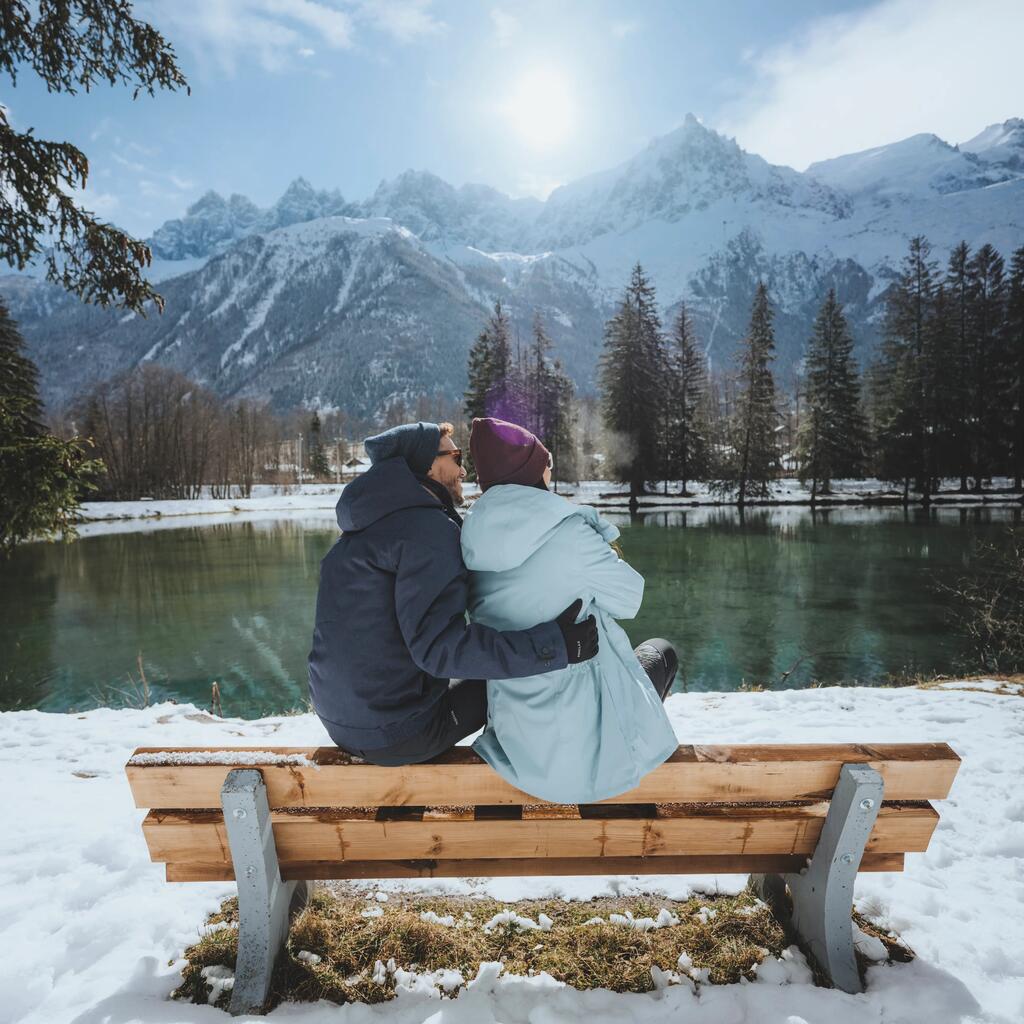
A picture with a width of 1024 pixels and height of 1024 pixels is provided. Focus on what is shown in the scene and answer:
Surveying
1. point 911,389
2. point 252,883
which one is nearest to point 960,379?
point 911,389

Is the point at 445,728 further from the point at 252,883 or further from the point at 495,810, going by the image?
the point at 252,883

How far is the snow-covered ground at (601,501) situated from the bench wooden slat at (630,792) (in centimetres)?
3032

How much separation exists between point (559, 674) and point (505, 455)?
76cm

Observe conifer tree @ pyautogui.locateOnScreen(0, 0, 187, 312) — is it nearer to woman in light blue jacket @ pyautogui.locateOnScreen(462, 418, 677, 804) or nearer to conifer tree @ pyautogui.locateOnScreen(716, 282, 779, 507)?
woman in light blue jacket @ pyautogui.locateOnScreen(462, 418, 677, 804)

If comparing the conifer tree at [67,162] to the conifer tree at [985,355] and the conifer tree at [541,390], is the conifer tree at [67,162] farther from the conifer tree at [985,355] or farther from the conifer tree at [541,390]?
the conifer tree at [985,355]

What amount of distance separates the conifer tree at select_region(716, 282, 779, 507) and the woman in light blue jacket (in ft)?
120

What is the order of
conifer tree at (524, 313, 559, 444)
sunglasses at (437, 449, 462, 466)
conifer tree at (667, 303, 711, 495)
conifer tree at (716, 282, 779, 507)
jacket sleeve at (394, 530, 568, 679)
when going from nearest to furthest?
jacket sleeve at (394, 530, 568, 679)
sunglasses at (437, 449, 462, 466)
conifer tree at (716, 282, 779, 507)
conifer tree at (667, 303, 711, 495)
conifer tree at (524, 313, 559, 444)

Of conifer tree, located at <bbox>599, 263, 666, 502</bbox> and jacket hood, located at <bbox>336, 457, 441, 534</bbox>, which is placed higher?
conifer tree, located at <bbox>599, 263, 666, 502</bbox>

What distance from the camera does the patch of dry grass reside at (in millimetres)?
2188

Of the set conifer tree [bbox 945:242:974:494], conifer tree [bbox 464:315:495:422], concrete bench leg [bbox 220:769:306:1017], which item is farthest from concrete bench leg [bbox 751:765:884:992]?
conifer tree [bbox 945:242:974:494]

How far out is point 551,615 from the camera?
206 cm

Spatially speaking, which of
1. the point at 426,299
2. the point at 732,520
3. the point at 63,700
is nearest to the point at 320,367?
the point at 426,299

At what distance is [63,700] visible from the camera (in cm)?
894

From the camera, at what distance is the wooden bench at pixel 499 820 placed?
2000mm
